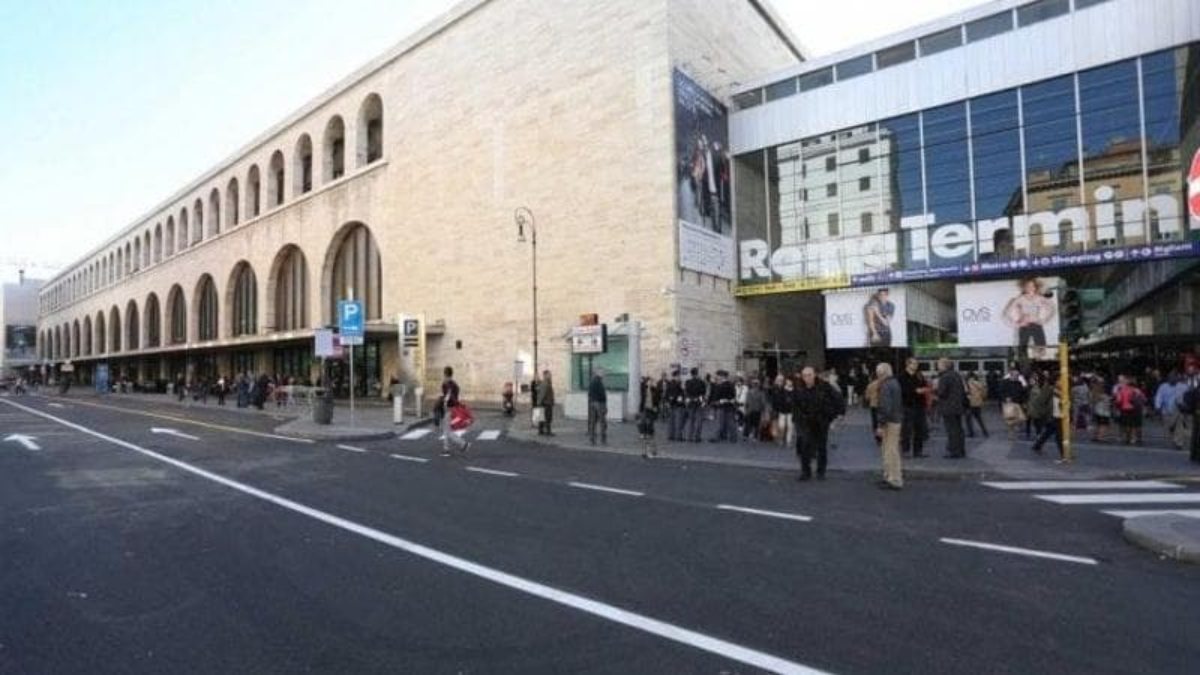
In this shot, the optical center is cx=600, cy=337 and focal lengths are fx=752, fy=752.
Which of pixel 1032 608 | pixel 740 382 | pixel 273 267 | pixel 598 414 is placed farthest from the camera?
pixel 273 267

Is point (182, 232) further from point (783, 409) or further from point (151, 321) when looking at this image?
point (783, 409)

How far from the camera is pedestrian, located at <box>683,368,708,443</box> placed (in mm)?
17375

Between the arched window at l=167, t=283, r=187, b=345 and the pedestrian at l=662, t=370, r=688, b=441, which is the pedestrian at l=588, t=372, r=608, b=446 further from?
the arched window at l=167, t=283, r=187, b=345

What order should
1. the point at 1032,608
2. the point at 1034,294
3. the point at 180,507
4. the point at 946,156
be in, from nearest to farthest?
the point at 1032,608 → the point at 180,507 → the point at 1034,294 → the point at 946,156

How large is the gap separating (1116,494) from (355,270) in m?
40.9

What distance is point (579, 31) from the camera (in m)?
30.5

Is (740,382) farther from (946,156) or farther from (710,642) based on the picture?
(710,642)

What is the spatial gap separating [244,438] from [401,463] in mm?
7422

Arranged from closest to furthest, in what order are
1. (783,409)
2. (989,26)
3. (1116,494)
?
(1116,494) < (783,409) < (989,26)

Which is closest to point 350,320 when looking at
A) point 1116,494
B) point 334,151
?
point 1116,494

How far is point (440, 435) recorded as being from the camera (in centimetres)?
2019

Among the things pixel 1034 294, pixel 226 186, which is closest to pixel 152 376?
pixel 226 186

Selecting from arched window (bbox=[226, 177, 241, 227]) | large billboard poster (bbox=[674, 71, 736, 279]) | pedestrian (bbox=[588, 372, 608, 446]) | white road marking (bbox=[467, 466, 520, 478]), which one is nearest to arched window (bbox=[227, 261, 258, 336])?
arched window (bbox=[226, 177, 241, 227])

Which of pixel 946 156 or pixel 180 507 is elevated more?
pixel 946 156
